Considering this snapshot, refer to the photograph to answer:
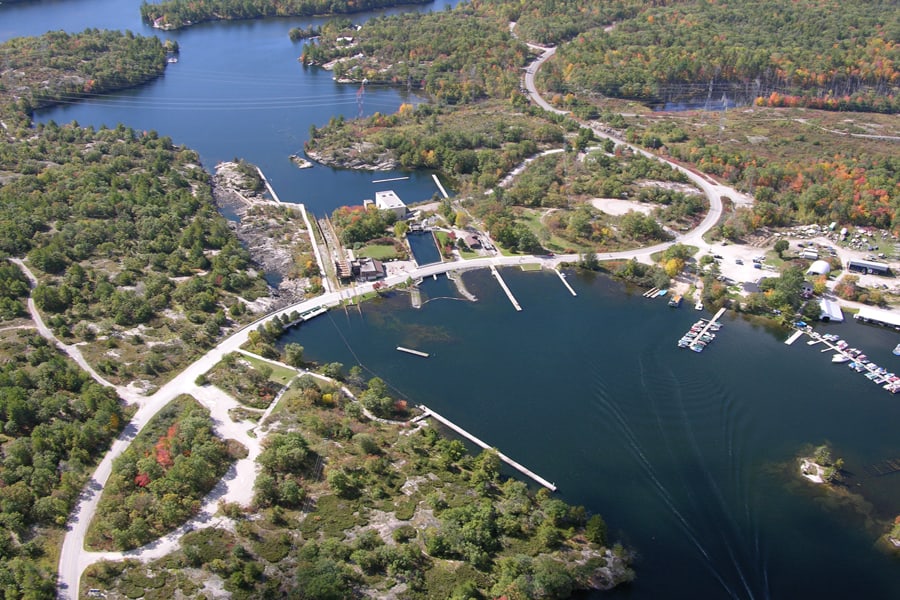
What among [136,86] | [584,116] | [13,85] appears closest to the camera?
[584,116]

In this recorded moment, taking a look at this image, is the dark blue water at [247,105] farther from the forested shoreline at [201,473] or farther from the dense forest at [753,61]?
the dense forest at [753,61]

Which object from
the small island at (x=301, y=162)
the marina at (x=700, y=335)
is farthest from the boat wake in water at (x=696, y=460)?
the small island at (x=301, y=162)

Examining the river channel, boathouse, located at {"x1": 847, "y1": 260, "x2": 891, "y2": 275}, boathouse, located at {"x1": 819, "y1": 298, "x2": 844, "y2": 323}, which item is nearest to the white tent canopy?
boathouse, located at {"x1": 847, "y1": 260, "x2": 891, "y2": 275}

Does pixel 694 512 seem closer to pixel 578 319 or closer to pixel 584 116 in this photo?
pixel 578 319

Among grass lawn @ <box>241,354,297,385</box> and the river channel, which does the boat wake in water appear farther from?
grass lawn @ <box>241,354,297,385</box>

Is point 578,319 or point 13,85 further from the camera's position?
point 13,85

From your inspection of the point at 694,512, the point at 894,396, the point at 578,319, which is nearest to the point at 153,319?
the point at 578,319
